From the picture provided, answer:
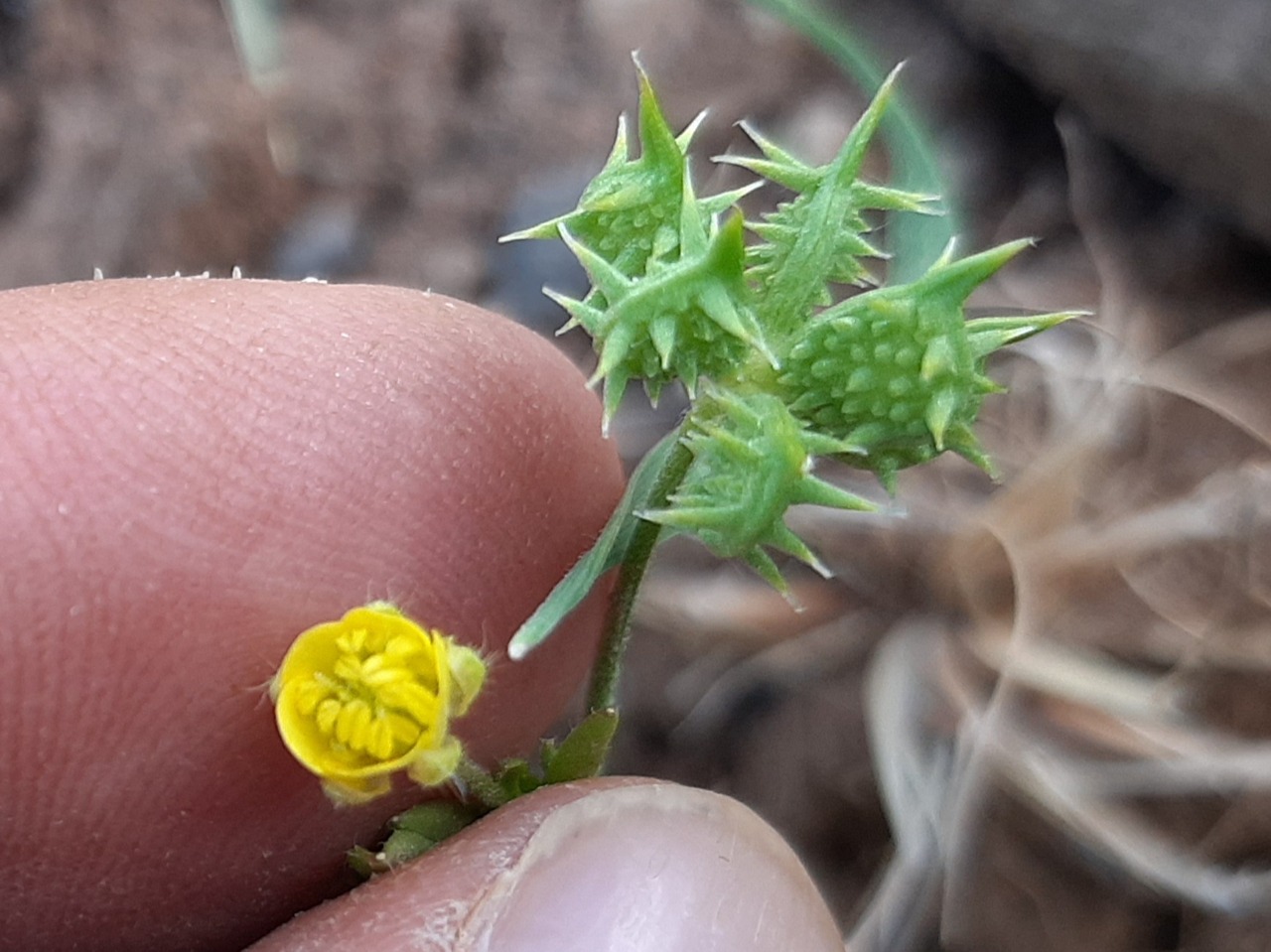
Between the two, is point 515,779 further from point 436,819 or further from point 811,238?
point 811,238

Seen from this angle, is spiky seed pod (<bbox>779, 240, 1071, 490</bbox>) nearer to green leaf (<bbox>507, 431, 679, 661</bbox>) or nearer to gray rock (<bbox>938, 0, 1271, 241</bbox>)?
green leaf (<bbox>507, 431, 679, 661</bbox>)

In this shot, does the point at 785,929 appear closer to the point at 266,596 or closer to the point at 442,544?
the point at 442,544

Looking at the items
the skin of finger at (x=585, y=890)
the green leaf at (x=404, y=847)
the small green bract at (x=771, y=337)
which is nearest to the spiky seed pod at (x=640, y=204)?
the small green bract at (x=771, y=337)

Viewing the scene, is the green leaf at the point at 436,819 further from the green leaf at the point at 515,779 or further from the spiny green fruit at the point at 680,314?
the spiny green fruit at the point at 680,314

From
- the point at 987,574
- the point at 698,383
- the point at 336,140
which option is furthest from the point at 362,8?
the point at 698,383

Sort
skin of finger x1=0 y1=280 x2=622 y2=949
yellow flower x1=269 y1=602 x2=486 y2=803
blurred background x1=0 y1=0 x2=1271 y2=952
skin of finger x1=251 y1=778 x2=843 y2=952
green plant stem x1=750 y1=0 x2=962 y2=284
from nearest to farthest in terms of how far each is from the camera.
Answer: yellow flower x1=269 y1=602 x2=486 y2=803
skin of finger x1=251 y1=778 x2=843 y2=952
skin of finger x1=0 y1=280 x2=622 y2=949
green plant stem x1=750 y1=0 x2=962 y2=284
blurred background x1=0 y1=0 x2=1271 y2=952

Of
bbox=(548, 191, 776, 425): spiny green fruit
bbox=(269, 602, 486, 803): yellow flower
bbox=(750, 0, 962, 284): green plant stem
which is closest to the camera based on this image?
bbox=(548, 191, 776, 425): spiny green fruit

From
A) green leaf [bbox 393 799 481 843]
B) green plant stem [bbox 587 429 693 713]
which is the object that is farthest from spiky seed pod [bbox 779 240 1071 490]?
green leaf [bbox 393 799 481 843]
